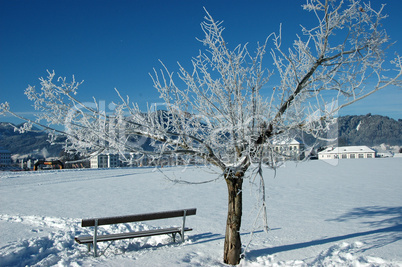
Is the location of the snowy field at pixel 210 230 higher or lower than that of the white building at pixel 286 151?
lower

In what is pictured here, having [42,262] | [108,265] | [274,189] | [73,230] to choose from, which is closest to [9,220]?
[73,230]

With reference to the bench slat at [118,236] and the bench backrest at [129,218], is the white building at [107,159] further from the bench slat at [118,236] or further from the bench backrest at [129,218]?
the bench slat at [118,236]

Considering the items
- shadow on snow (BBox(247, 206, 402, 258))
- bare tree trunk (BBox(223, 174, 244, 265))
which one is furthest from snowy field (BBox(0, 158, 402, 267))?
bare tree trunk (BBox(223, 174, 244, 265))

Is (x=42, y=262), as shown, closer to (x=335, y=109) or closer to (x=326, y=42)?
(x=335, y=109)

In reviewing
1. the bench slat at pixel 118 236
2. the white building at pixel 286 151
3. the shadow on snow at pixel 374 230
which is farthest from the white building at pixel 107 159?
the shadow on snow at pixel 374 230

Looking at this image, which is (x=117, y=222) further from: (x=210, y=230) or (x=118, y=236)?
(x=210, y=230)

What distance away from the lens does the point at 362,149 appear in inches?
3967

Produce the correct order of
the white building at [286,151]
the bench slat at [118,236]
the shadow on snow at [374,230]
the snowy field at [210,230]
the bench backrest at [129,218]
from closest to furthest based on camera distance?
the white building at [286,151]
the snowy field at [210,230]
the bench backrest at [129,218]
the bench slat at [118,236]
the shadow on snow at [374,230]

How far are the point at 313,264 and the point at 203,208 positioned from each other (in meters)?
5.21

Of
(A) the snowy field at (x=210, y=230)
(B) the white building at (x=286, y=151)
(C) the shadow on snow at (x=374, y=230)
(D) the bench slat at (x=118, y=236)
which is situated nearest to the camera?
(B) the white building at (x=286, y=151)

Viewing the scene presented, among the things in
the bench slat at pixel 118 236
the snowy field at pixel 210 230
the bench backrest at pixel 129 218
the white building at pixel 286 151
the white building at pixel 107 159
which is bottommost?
the snowy field at pixel 210 230

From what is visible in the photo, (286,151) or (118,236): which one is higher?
(286,151)

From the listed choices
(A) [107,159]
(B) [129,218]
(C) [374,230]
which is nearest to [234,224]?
(B) [129,218]

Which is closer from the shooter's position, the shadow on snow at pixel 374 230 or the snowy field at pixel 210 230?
the snowy field at pixel 210 230
